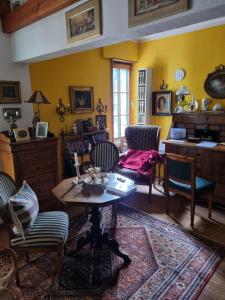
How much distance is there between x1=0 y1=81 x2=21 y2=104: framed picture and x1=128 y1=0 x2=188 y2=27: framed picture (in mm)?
1922

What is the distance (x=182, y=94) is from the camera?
3.88 metres

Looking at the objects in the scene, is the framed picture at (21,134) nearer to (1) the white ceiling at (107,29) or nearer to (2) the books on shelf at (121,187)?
(1) the white ceiling at (107,29)

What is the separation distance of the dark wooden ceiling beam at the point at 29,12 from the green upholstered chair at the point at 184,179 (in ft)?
6.34

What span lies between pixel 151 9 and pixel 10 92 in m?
2.11

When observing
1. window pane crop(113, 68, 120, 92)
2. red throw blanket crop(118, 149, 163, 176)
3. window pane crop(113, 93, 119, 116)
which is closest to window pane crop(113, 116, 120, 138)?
window pane crop(113, 93, 119, 116)

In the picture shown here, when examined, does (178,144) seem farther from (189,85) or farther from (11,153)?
(11,153)

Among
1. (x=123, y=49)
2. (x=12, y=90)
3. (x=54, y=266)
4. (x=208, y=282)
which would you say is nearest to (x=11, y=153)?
(x=12, y=90)

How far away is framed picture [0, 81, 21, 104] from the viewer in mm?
2826

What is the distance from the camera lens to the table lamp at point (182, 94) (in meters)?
3.83

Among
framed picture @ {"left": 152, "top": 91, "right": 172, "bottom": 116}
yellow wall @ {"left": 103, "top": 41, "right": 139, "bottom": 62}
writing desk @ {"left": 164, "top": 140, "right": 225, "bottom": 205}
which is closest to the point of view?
writing desk @ {"left": 164, "top": 140, "right": 225, "bottom": 205}

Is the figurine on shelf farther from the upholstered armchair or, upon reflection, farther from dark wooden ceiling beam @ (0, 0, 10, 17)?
dark wooden ceiling beam @ (0, 0, 10, 17)

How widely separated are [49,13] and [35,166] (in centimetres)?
174

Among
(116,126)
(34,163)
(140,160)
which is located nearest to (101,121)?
(116,126)

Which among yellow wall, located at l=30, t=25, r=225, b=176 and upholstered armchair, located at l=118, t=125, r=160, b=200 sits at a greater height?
yellow wall, located at l=30, t=25, r=225, b=176
